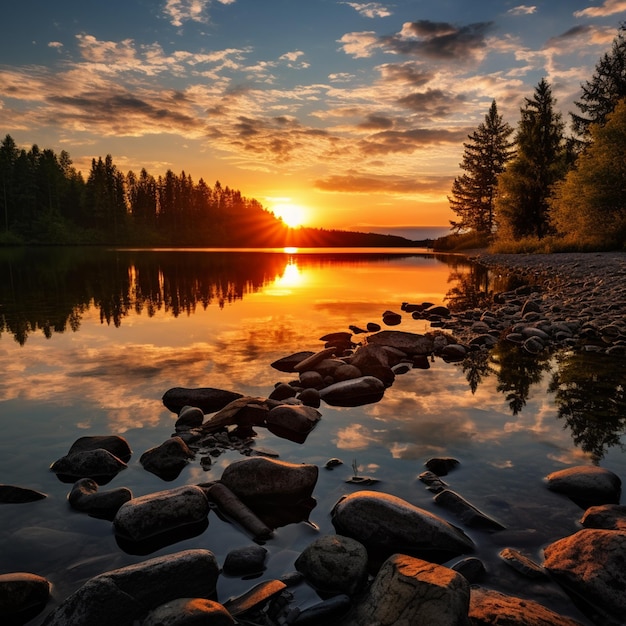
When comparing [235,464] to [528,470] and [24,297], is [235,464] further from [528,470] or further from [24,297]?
[24,297]

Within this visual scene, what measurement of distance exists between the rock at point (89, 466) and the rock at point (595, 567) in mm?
4368

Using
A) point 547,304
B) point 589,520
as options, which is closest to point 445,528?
point 589,520

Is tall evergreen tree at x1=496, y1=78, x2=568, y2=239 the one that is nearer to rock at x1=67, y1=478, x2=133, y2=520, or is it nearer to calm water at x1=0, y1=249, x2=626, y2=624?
calm water at x1=0, y1=249, x2=626, y2=624

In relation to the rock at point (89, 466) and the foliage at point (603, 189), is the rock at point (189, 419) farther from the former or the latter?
the foliage at point (603, 189)

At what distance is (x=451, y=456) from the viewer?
17.7 feet

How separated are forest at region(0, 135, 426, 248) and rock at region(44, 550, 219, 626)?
98334 millimetres

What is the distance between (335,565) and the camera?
11.0 ft

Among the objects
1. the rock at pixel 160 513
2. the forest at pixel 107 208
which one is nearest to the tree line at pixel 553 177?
the rock at pixel 160 513

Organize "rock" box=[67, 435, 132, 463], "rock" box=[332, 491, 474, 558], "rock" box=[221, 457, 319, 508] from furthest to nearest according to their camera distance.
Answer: "rock" box=[67, 435, 132, 463] < "rock" box=[221, 457, 319, 508] < "rock" box=[332, 491, 474, 558]

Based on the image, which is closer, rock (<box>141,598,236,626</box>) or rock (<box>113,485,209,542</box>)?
rock (<box>141,598,236,626</box>)

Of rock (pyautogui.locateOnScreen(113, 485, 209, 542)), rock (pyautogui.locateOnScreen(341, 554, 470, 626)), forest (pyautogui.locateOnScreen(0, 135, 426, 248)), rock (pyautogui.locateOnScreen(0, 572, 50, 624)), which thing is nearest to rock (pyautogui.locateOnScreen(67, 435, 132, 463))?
rock (pyautogui.locateOnScreen(113, 485, 209, 542))

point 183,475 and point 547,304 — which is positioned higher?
point 547,304

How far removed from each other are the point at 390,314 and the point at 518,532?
11578 millimetres

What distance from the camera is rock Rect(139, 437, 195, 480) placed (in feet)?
16.8
